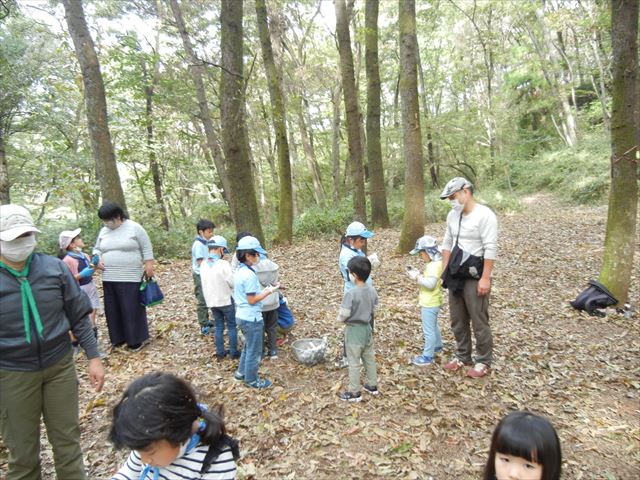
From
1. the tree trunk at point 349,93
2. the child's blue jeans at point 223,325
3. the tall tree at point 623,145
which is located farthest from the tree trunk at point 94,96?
the tall tree at point 623,145

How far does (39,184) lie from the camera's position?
542 inches

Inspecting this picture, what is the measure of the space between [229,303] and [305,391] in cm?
152

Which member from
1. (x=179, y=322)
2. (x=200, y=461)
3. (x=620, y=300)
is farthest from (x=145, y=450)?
(x=620, y=300)

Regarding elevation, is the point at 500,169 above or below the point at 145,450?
above

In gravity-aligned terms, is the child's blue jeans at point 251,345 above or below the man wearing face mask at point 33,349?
below

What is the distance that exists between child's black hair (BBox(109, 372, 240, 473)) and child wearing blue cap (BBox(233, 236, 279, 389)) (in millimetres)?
2651

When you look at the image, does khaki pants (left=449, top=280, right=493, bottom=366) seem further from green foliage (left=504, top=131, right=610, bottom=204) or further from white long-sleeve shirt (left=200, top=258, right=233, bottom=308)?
green foliage (left=504, top=131, right=610, bottom=204)

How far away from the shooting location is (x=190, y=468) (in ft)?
5.26

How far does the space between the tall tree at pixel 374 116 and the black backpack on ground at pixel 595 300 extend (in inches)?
296

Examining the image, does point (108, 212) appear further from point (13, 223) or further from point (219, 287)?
point (13, 223)

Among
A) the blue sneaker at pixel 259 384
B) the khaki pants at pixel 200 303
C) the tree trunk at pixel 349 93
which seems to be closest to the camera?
the blue sneaker at pixel 259 384

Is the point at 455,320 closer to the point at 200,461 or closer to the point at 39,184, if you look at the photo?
the point at 200,461

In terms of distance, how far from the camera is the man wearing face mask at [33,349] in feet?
8.07

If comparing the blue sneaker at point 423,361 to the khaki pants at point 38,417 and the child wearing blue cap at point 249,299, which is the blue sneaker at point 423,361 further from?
the khaki pants at point 38,417
